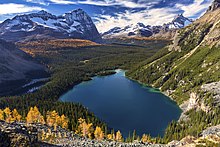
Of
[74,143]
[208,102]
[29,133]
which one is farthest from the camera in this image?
[208,102]

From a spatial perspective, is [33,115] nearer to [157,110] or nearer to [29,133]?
[29,133]

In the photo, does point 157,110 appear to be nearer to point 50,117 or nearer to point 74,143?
point 50,117

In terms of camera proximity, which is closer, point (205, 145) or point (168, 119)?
point (205, 145)

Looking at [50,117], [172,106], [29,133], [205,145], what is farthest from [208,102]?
[29,133]

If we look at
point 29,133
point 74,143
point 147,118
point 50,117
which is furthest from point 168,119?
point 29,133

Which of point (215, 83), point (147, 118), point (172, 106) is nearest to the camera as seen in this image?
point (147, 118)

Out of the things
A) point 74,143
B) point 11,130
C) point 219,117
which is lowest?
point 219,117

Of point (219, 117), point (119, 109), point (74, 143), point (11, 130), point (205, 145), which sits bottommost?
point (119, 109)

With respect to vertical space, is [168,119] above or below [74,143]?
below

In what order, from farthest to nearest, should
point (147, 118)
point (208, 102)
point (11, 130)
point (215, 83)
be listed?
1. point (215, 83)
2. point (147, 118)
3. point (208, 102)
4. point (11, 130)
